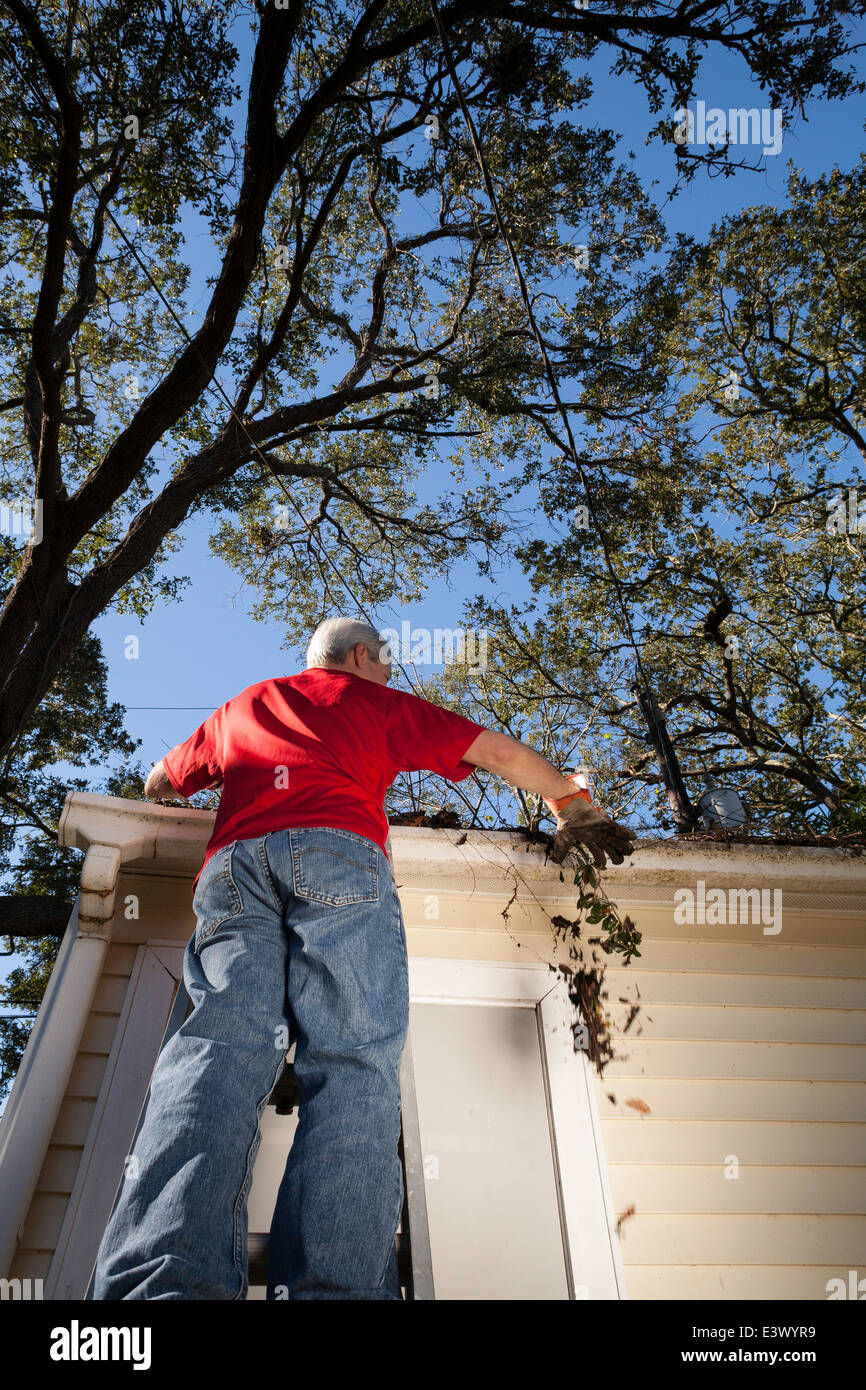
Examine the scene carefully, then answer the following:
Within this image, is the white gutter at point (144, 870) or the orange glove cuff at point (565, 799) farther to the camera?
the orange glove cuff at point (565, 799)

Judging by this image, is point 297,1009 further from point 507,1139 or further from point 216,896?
point 507,1139

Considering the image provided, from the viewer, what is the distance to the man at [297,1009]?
4.85ft

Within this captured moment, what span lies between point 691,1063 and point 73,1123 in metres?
2.39

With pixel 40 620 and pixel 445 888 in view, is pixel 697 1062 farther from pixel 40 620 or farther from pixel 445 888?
pixel 40 620

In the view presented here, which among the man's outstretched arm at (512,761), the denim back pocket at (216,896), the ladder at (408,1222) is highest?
the man's outstretched arm at (512,761)


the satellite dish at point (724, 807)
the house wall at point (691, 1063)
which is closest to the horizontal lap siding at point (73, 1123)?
the house wall at point (691, 1063)

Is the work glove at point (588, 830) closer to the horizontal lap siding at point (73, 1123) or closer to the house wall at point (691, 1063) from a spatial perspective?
the house wall at point (691, 1063)

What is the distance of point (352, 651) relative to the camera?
2.99 meters

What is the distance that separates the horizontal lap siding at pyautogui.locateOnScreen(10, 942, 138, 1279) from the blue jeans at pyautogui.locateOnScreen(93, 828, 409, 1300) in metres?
1.31

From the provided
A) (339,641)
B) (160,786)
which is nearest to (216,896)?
(160,786)

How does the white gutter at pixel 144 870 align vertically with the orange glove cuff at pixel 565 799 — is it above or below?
below

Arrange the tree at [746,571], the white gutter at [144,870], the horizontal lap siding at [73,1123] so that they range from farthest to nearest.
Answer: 1. the tree at [746,571]
2. the white gutter at [144,870]
3. the horizontal lap siding at [73,1123]

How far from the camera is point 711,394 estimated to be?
1216 centimetres
